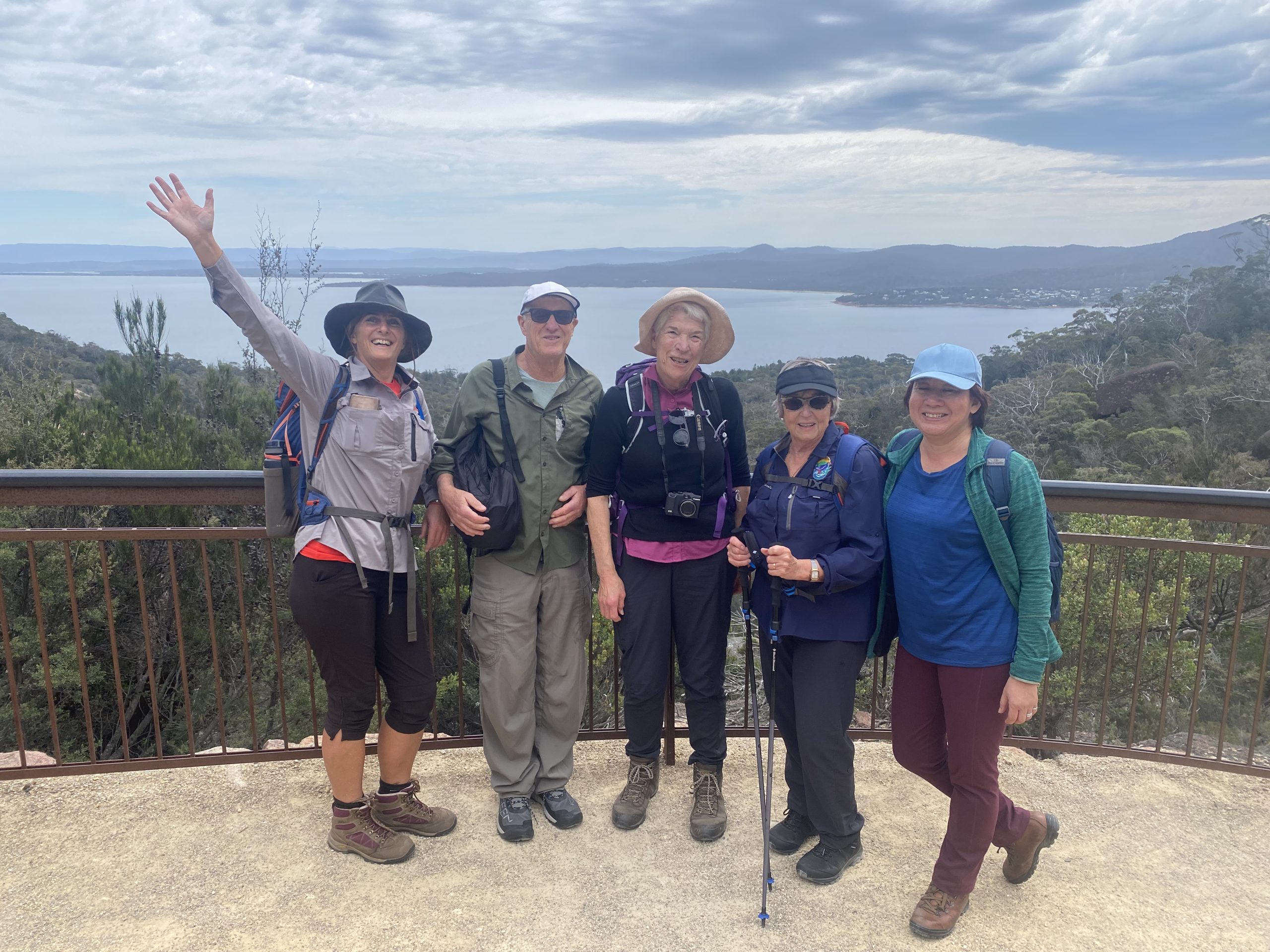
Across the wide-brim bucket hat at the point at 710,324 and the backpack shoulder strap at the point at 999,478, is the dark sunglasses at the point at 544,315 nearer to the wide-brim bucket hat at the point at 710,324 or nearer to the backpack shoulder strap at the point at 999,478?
the wide-brim bucket hat at the point at 710,324

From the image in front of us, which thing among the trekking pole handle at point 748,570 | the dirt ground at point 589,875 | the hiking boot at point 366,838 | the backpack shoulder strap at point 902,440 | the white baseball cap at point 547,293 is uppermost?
the white baseball cap at point 547,293

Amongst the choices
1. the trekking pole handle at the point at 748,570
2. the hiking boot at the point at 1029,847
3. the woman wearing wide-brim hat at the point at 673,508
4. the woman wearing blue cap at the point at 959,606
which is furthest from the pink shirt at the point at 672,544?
the hiking boot at the point at 1029,847

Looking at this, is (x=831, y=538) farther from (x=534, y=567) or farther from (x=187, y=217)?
(x=187, y=217)

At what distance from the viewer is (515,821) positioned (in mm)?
2793

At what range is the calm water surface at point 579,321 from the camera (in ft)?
20.1

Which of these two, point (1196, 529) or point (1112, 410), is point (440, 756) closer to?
point (1196, 529)

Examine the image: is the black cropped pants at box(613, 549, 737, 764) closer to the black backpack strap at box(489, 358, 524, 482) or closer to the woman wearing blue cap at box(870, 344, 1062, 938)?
the black backpack strap at box(489, 358, 524, 482)

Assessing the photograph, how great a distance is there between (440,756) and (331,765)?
780 mm

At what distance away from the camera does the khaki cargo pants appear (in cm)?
280

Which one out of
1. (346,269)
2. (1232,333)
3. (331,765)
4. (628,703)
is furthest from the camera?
(1232,333)

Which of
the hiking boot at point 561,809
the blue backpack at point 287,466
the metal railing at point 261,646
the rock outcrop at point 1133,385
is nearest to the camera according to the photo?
the blue backpack at point 287,466

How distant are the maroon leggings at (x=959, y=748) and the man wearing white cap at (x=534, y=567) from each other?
1.06 meters

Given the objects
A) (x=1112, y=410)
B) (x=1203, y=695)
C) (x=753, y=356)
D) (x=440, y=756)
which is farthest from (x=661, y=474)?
(x=1112, y=410)

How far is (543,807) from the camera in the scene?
2951 mm
